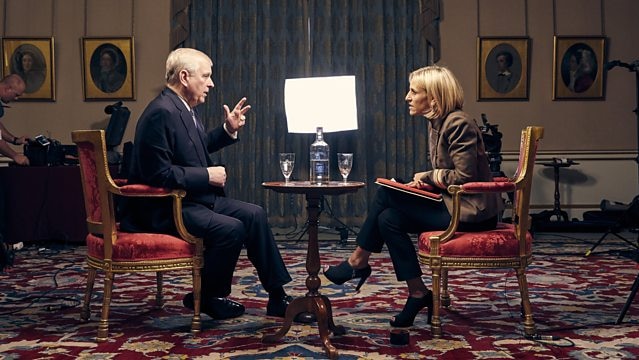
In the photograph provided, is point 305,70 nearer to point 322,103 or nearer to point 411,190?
point 322,103

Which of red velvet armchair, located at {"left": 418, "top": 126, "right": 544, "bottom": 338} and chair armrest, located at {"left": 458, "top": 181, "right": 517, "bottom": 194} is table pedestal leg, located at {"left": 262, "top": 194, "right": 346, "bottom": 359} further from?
chair armrest, located at {"left": 458, "top": 181, "right": 517, "bottom": 194}

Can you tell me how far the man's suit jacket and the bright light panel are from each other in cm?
172

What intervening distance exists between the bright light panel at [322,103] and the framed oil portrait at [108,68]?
11.3 ft

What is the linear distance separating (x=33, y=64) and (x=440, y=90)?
611 centimetres

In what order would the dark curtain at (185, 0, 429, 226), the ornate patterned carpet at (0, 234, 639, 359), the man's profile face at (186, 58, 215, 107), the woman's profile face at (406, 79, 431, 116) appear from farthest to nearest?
the dark curtain at (185, 0, 429, 226)
the man's profile face at (186, 58, 215, 107)
the woman's profile face at (406, 79, 431, 116)
the ornate patterned carpet at (0, 234, 639, 359)

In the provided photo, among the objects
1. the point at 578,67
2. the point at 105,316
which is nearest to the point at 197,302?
the point at 105,316

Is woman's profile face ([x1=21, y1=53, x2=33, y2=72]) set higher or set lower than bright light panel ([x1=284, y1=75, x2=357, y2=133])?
higher

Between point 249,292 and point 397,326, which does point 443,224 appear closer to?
point 397,326

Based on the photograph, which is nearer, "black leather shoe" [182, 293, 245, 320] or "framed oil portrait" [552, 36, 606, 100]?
"black leather shoe" [182, 293, 245, 320]

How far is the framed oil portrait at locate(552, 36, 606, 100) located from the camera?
791 cm

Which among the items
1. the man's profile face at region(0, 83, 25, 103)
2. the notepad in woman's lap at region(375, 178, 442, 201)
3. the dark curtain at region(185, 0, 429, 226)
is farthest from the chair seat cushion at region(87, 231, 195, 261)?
the dark curtain at region(185, 0, 429, 226)

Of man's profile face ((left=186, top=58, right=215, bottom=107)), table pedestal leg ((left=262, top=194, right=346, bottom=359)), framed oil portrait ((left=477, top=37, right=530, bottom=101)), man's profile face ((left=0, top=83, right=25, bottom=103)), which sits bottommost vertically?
table pedestal leg ((left=262, top=194, right=346, bottom=359))

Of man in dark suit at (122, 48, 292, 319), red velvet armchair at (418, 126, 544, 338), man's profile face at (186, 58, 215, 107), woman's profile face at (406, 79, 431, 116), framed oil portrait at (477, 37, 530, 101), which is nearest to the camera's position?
red velvet armchair at (418, 126, 544, 338)

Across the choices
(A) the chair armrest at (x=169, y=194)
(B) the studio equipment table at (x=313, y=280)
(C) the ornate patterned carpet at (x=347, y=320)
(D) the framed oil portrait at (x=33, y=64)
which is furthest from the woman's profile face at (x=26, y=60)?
(B) the studio equipment table at (x=313, y=280)
